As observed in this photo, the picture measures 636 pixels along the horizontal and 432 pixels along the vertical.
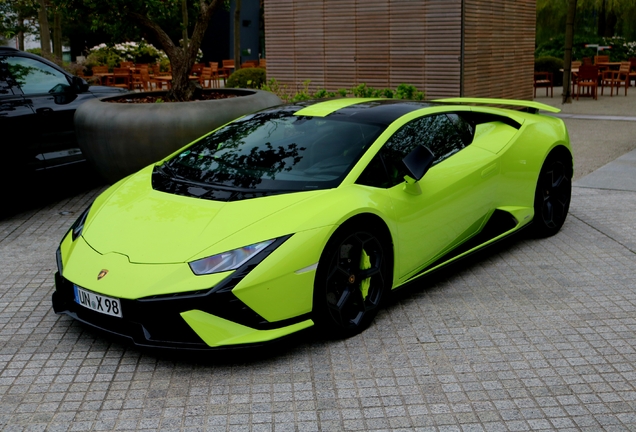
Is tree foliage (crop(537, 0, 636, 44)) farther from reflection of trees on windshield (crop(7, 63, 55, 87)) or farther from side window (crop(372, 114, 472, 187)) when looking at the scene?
side window (crop(372, 114, 472, 187))

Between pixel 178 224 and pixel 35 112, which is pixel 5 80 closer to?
pixel 35 112

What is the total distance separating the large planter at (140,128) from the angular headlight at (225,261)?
389cm

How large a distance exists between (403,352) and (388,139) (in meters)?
1.46

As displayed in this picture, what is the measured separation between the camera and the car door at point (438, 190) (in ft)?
16.4

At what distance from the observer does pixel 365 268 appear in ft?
15.3

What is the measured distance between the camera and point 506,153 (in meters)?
6.05

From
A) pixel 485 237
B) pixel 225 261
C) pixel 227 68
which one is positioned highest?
pixel 227 68

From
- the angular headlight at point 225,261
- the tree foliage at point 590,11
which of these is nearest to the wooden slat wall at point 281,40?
the angular headlight at point 225,261

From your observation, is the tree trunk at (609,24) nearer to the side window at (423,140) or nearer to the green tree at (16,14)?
the green tree at (16,14)

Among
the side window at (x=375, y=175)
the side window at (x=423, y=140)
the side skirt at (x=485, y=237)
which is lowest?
the side skirt at (x=485, y=237)

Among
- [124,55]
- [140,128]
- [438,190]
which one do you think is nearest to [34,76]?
[140,128]

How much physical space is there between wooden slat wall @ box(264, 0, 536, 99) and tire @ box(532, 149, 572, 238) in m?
7.22

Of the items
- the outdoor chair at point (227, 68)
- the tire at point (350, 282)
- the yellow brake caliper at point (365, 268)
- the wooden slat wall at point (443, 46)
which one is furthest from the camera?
the outdoor chair at point (227, 68)

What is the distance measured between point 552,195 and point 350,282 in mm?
2955
